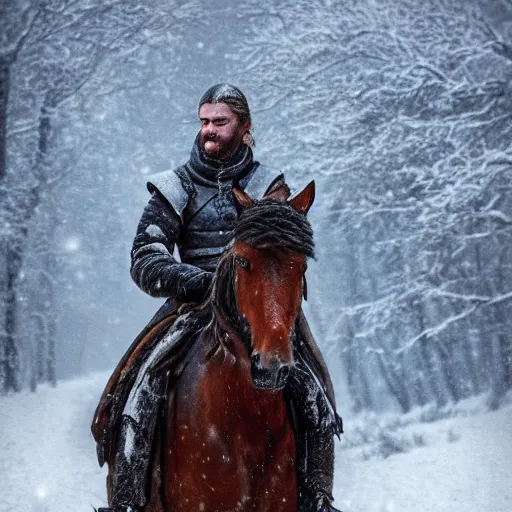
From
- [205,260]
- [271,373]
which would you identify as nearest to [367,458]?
[205,260]

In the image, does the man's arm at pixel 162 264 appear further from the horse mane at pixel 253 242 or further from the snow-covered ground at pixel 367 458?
the snow-covered ground at pixel 367 458

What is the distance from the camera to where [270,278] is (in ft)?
4.92

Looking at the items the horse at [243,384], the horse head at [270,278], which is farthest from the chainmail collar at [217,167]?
the horse head at [270,278]

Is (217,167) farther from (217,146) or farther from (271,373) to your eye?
(271,373)

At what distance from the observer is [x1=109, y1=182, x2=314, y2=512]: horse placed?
1493mm

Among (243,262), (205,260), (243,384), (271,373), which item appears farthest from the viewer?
(205,260)

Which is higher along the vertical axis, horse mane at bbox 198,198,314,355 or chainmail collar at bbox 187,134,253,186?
chainmail collar at bbox 187,134,253,186

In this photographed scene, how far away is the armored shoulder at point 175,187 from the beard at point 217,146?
8cm

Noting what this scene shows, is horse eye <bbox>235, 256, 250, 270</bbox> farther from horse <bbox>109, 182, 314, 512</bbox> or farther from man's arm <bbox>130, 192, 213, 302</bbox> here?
man's arm <bbox>130, 192, 213, 302</bbox>

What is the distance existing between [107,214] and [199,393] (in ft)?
17.6

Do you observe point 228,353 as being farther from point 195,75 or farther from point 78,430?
point 195,75

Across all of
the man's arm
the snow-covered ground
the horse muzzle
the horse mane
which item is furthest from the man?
the snow-covered ground

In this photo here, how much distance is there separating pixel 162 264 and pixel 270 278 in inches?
19.6

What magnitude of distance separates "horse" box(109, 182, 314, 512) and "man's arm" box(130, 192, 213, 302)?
0.19ft
